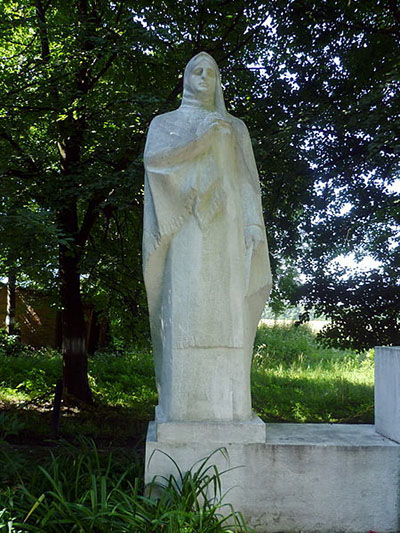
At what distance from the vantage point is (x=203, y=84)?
357 cm

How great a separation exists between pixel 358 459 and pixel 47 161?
7232mm

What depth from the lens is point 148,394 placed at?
10438 mm

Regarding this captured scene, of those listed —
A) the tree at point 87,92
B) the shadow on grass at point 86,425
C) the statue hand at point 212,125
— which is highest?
the tree at point 87,92

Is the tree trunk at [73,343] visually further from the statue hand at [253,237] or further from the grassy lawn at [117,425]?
the statue hand at [253,237]

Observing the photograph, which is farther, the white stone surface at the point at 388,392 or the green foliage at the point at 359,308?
the green foliage at the point at 359,308

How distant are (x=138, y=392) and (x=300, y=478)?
300 inches

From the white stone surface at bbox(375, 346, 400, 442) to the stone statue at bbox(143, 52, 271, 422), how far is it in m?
0.90

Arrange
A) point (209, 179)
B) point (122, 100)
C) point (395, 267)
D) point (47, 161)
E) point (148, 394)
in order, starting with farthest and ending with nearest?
point (148, 394) → point (47, 161) → point (395, 267) → point (122, 100) → point (209, 179)

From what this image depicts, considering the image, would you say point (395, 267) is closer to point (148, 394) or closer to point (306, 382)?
point (306, 382)

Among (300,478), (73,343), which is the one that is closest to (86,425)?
(73,343)

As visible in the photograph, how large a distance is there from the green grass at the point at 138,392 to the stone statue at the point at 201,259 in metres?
3.99

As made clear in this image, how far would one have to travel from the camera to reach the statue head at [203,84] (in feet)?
11.7

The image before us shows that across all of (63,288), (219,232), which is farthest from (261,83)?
(219,232)

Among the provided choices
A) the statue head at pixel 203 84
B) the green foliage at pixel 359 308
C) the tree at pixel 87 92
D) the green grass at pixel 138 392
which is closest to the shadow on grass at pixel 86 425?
the green grass at pixel 138 392
